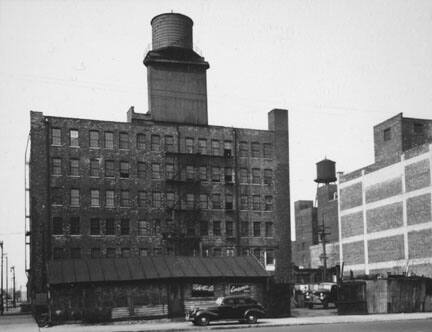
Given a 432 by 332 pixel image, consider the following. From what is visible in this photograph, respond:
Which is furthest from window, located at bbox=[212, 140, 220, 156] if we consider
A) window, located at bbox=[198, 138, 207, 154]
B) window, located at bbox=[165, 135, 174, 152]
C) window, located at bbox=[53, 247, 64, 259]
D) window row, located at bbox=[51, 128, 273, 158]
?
window, located at bbox=[53, 247, 64, 259]

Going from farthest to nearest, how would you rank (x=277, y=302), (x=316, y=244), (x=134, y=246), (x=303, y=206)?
(x=303, y=206), (x=316, y=244), (x=134, y=246), (x=277, y=302)

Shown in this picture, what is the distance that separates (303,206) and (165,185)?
49.7 meters

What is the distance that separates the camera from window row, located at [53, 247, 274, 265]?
62.5 meters

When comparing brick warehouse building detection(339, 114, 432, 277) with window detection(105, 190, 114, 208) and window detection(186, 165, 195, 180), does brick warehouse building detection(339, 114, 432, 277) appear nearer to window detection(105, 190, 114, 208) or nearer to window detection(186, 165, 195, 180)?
window detection(186, 165, 195, 180)

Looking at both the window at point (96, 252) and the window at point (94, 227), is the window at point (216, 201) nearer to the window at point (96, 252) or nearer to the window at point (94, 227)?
the window at point (94, 227)

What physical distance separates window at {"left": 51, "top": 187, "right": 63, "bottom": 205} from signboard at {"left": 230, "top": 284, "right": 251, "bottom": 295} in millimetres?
25655

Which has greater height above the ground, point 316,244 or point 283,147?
point 283,147

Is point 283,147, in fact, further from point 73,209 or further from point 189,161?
point 73,209

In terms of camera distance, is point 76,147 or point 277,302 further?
point 76,147

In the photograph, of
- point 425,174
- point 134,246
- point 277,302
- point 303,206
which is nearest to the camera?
point 277,302

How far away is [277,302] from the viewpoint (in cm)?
4353

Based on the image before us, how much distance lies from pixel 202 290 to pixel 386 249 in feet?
102

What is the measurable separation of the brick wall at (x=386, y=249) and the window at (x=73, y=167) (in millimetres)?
32988

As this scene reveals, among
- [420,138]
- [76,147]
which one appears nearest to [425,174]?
[420,138]
